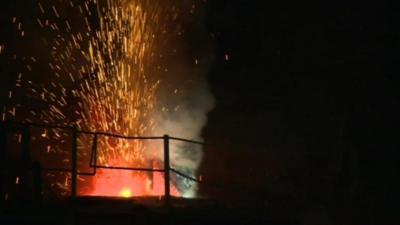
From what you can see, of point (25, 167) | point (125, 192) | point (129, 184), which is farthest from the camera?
point (129, 184)

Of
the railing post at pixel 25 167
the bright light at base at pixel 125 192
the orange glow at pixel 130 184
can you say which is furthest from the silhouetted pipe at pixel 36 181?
the orange glow at pixel 130 184

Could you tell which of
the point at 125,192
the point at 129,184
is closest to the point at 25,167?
the point at 125,192

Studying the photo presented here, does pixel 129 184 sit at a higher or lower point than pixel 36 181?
higher

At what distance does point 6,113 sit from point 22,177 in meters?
9.59

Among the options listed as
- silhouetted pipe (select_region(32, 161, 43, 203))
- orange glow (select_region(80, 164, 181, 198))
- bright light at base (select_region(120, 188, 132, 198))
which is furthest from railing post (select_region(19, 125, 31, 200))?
orange glow (select_region(80, 164, 181, 198))

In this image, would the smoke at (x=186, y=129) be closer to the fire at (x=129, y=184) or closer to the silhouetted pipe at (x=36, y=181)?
the fire at (x=129, y=184)

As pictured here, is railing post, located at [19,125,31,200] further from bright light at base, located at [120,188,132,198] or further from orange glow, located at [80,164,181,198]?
orange glow, located at [80,164,181,198]

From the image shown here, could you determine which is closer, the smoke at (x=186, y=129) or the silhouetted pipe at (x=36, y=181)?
the silhouetted pipe at (x=36, y=181)

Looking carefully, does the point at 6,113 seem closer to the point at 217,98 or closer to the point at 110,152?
the point at 110,152

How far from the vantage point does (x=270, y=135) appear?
16.2 m

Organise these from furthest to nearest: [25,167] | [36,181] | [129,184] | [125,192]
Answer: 1. [129,184]
2. [125,192]
3. [36,181]
4. [25,167]

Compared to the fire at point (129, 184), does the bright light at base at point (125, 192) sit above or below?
below

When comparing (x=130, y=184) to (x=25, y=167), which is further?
(x=130, y=184)

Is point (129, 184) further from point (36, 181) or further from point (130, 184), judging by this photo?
point (36, 181)
